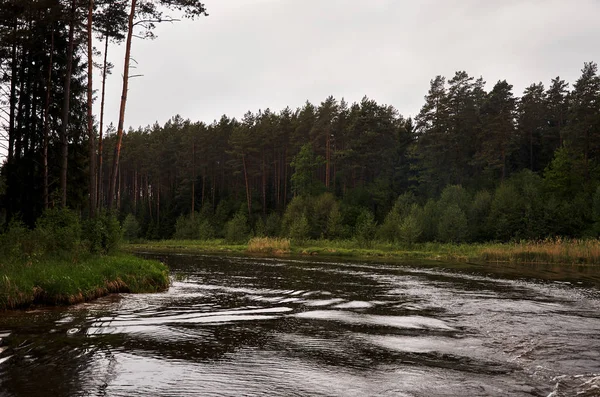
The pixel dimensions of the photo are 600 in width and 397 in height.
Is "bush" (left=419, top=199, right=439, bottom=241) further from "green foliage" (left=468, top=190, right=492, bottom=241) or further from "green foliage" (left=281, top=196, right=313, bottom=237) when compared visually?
"green foliage" (left=281, top=196, right=313, bottom=237)

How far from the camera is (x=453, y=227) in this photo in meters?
45.5

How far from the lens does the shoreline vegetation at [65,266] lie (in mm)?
11516

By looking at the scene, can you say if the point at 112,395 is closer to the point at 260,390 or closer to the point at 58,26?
the point at 260,390

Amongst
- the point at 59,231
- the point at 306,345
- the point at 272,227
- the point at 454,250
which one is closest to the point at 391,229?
the point at 454,250

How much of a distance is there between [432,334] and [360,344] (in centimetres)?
195

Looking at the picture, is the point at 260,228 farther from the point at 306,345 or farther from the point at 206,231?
the point at 306,345

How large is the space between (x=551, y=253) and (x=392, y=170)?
41273mm

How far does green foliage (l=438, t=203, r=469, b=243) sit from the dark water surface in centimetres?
2943

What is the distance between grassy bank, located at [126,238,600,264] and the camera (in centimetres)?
3095

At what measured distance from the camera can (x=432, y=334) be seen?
9789 mm

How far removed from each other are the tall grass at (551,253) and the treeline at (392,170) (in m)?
9.72

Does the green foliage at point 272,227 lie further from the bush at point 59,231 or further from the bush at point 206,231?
the bush at point 59,231

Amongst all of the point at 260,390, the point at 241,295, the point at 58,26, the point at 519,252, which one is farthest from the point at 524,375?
the point at 519,252

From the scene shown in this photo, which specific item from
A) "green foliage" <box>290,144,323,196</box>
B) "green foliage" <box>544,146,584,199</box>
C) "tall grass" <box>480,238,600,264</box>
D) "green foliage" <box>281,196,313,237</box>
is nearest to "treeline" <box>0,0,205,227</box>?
"tall grass" <box>480,238,600,264</box>
